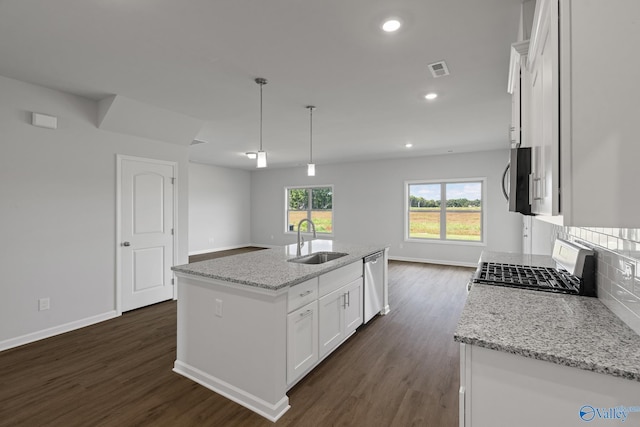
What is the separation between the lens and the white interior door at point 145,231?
3.90 m

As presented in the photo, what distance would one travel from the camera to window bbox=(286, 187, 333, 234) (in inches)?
343

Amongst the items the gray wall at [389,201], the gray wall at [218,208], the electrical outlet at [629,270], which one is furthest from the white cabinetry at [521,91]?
the gray wall at [218,208]

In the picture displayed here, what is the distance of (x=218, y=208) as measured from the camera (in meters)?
8.88

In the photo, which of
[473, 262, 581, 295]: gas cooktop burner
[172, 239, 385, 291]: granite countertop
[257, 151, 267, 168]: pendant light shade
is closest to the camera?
[473, 262, 581, 295]: gas cooktop burner

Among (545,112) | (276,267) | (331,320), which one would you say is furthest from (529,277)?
(276,267)

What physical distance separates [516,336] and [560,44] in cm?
98

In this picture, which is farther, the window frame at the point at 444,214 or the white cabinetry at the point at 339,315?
the window frame at the point at 444,214

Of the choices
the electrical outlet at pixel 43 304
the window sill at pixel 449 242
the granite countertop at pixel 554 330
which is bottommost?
the electrical outlet at pixel 43 304

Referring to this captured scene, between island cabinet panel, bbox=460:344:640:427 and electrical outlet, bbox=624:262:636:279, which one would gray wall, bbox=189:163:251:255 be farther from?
electrical outlet, bbox=624:262:636:279

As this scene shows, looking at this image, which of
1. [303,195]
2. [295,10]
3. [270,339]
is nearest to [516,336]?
[270,339]

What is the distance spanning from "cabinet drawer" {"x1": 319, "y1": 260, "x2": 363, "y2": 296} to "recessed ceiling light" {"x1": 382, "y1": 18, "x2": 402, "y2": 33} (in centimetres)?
188

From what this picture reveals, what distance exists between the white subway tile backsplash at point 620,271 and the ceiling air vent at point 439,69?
1.72 m

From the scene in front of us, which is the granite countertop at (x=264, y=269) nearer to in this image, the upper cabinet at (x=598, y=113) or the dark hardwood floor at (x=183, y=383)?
the dark hardwood floor at (x=183, y=383)

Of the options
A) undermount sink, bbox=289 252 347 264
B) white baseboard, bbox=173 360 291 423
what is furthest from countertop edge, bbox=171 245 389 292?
white baseboard, bbox=173 360 291 423
